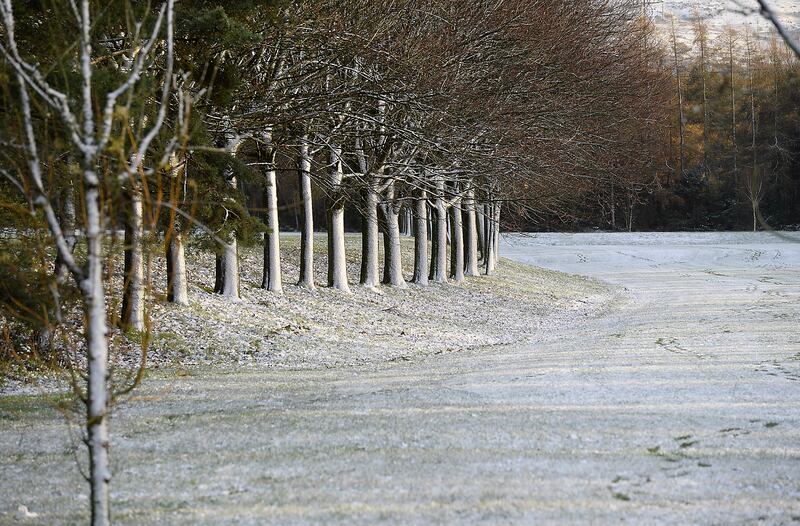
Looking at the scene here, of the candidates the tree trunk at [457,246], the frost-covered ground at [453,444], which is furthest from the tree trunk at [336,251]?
the frost-covered ground at [453,444]

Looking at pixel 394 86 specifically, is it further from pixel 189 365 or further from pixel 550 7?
pixel 550 7

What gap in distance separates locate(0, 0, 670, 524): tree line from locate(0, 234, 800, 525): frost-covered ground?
2.44 ft

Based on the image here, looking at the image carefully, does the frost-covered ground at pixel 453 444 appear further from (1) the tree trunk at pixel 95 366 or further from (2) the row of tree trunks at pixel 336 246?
(2) the row of tree trunks at pixel 336 246

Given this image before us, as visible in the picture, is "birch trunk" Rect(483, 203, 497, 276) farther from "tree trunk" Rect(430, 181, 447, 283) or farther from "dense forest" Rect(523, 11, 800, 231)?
"dense forest" Rect(523, 11, 800, 231)

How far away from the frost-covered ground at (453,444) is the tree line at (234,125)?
0.74 metres

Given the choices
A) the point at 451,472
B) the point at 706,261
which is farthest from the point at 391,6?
the point at 706,261

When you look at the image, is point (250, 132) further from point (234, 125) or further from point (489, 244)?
point (489, 244)

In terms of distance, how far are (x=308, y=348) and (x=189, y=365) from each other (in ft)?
8.54

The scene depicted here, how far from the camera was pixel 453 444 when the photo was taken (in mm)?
7180

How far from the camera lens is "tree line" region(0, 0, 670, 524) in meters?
5.03

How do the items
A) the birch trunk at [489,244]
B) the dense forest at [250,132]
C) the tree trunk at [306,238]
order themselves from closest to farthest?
the dense forest at [250,132] → the tree trunk at [306,238] → the birch trunk at [489,244]

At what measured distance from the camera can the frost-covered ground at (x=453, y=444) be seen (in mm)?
5570

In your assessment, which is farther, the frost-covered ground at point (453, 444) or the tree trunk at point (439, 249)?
the tree trunk at point (439, 249)

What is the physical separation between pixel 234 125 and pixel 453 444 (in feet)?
28.5
